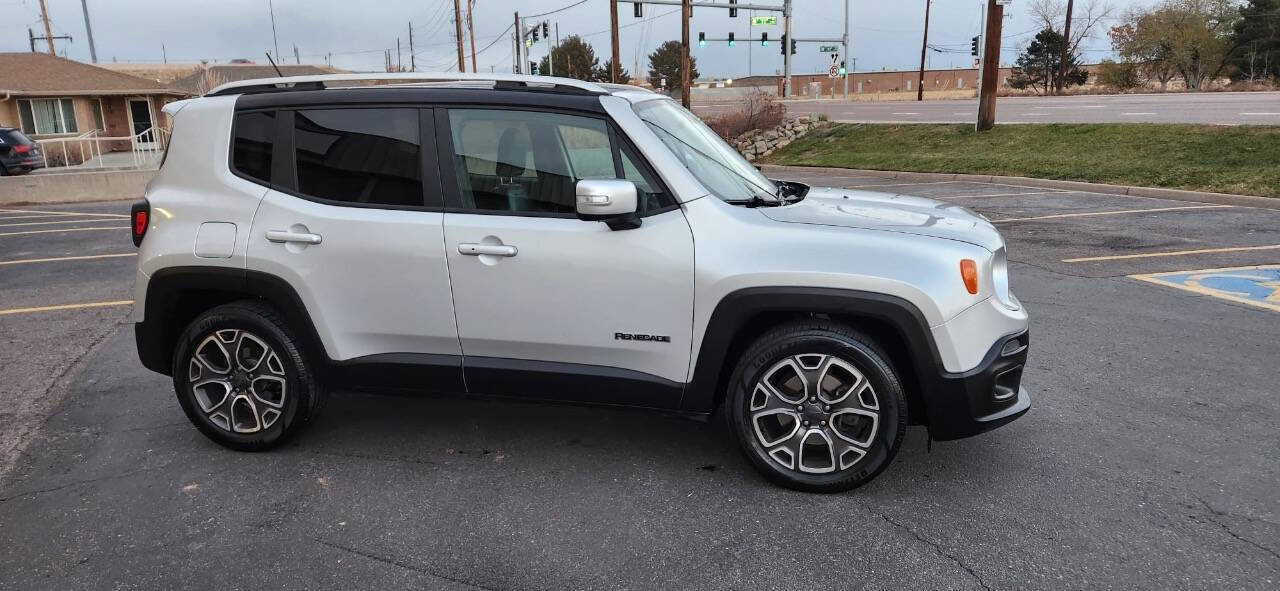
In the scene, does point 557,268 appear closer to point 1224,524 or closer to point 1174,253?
point 1224,524

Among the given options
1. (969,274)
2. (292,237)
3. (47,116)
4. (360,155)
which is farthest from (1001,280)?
(47,116)

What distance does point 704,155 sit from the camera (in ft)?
13.9

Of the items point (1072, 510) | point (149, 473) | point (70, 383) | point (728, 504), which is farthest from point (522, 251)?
point (70, 383)

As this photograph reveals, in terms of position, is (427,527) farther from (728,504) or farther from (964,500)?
(964,500)

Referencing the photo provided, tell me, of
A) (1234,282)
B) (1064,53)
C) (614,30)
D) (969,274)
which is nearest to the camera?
(969,274)

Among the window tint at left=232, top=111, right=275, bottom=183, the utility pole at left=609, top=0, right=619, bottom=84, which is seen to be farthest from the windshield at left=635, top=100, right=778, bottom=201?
the utility pole at left=609, top=0, right=619, bottom=84

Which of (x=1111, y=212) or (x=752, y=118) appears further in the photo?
(x=752, y=118)

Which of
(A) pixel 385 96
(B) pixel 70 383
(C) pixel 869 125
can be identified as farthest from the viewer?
(C) pixel 869 125

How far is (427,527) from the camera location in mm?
3504

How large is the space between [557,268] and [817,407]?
4.11ft

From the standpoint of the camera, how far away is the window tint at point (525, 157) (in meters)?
3.86

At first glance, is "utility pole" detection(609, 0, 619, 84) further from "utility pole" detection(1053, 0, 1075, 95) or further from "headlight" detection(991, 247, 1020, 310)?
"headlight" detection(991, 247, 1020, 310)

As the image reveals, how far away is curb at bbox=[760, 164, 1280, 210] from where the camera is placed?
1225cm

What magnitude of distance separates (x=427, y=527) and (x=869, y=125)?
77.0 ft
